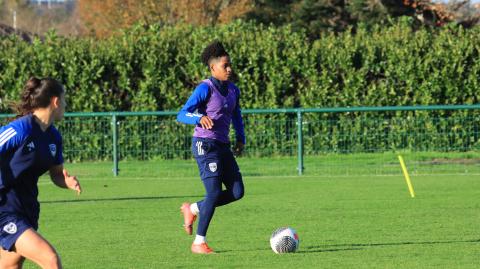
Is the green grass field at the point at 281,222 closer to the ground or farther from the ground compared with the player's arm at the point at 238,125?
closer to the ground

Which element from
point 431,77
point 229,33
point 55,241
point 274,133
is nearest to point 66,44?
A: point 229,33

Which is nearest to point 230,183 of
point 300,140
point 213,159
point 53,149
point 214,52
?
point 213,159

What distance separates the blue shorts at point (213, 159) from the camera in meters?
10.6

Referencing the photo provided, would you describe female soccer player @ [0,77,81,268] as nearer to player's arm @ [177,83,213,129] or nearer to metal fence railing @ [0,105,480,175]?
player's arm @ [177,83,213,129]

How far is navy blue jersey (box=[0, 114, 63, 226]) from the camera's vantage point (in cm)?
711

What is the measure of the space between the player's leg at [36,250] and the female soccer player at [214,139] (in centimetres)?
365

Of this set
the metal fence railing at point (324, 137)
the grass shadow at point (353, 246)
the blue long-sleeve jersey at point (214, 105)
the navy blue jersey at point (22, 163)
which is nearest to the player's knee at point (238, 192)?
the blue long-sleeve jersey at point (214, 105)

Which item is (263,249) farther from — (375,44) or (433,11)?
(433,11)

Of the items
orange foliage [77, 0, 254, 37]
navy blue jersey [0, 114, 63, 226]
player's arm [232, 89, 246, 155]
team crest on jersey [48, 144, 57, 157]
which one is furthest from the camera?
orange foliage [77, 0, 254, 37]

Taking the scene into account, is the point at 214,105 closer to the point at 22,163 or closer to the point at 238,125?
the point at 238,125

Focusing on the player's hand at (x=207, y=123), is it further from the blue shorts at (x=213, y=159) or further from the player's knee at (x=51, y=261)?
the player's knee at (x=51, y=261)

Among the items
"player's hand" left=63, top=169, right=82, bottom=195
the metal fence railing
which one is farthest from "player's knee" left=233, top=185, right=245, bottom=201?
the metal fence railing

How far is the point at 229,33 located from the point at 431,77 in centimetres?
510

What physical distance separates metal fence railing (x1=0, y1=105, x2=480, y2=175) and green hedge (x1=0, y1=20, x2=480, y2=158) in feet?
6.37
